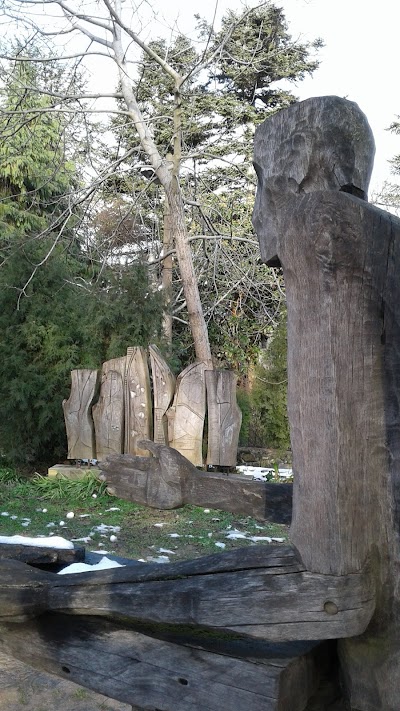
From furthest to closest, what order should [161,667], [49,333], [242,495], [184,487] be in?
[49,333]
[184,487]
[242,495]
[161,667]

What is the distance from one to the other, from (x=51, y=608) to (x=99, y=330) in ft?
20.3

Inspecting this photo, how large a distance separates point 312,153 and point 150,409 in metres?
5.66

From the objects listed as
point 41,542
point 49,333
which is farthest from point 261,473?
point 41,542

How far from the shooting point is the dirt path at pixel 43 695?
9.48ft

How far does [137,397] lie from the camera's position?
7059 millimetres

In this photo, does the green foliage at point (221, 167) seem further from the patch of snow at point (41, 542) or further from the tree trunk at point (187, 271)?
the patch of snow at point (41, 542)

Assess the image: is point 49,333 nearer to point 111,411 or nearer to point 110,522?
point 111,411

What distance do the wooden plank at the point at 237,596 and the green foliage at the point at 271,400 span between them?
6.55 m

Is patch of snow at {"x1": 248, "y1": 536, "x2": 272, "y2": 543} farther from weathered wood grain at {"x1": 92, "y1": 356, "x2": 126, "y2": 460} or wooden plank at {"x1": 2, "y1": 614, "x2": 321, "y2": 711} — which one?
wooden plank at {"x1": 2, "y1": 614, "x2": 321, "y2": 711}

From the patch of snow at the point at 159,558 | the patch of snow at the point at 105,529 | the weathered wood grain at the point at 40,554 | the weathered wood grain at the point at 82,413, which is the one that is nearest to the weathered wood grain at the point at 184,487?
the weathered wood grain at the point at 40,554

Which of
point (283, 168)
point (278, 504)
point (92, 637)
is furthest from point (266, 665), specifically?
point (283, 168)

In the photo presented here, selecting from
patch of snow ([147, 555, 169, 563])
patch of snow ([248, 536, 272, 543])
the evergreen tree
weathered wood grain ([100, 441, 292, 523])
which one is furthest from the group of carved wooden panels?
weathered wood grain ([100, 441, 292, 523])

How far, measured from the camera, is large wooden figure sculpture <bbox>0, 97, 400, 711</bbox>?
1466mm

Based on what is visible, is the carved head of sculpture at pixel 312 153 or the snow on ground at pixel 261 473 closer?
the carved head of sculpture at pixel 312 153
